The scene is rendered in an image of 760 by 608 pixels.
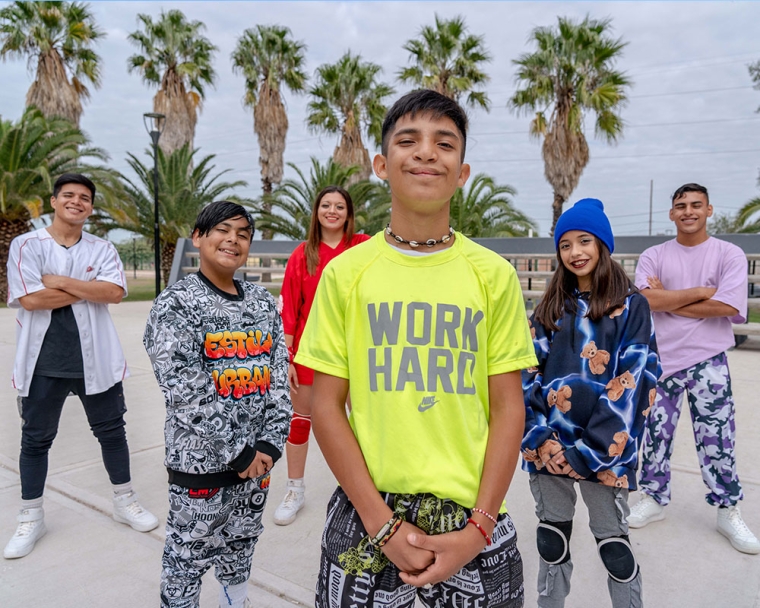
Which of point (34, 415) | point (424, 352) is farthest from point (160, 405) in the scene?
point (424, 352)

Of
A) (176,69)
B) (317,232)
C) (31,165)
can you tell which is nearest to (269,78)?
(176,69)

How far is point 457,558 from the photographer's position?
1.38m

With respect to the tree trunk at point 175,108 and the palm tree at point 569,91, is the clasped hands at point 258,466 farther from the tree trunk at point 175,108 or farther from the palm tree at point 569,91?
the tree trunk at point 175,108

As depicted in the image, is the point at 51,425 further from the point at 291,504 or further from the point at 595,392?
the point at 595,392

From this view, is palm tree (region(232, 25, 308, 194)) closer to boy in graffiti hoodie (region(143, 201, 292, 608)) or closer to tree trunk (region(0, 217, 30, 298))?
tree trunk (region(0, 217, 30, 298))

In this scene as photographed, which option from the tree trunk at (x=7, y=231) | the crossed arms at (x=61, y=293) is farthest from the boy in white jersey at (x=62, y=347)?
the tree trunk at (x=7, y=231)

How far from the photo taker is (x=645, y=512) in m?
3.30

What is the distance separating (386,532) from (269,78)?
26.1m

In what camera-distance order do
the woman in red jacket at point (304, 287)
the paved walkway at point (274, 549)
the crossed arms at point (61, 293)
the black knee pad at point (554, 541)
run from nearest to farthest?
the black knee pad at point (554, 541), the paved walkway at point (274, 549), the crossed arms at point (61, 293), the woman in red jacket at point (304, 287)

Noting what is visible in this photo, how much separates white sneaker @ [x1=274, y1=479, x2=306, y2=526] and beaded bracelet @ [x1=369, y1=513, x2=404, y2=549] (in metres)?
2.16

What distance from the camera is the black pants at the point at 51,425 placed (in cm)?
309

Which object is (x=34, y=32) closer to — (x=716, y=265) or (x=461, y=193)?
(x=461, y=193)

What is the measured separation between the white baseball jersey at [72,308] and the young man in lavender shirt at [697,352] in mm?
2963

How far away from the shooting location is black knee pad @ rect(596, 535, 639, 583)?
7.00 feet
